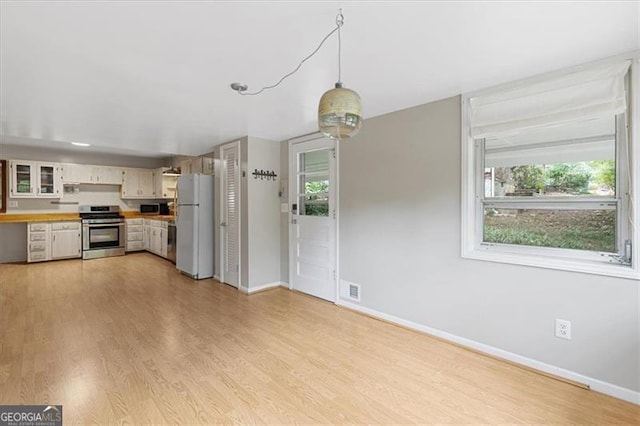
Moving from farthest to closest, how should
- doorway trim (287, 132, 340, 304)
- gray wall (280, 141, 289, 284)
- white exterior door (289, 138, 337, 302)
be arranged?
1. gray wall (280, 141, 289, 284)
2. white exterior door (289, 138, 337, 302)
3. doorway trim (287, 132, 340, 304)

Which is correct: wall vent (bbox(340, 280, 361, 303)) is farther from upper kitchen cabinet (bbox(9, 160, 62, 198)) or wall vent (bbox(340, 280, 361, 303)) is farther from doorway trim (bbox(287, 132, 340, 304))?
upper kitchen cabinet (bbox(9, 160, 62, 198))

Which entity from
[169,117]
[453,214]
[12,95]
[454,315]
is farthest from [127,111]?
[454,315]

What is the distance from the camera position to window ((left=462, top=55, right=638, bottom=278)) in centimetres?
197

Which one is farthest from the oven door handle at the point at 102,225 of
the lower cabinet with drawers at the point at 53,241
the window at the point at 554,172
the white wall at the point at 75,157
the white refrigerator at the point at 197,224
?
the window at the point at 554,172

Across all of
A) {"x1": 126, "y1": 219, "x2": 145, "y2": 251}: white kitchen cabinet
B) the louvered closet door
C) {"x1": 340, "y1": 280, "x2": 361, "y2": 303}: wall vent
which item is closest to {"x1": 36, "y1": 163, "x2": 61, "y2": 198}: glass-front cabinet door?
{"x1": 126, "y1": 219, "x2": 145, "y2": 251}: white kitchen cabinet

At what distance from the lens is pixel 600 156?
2068 millimetres

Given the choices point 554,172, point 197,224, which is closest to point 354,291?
point 554,172

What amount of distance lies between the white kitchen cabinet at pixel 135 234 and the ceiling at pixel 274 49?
4475 mm

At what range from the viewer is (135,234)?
716 cm

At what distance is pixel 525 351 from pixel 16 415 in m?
3.41

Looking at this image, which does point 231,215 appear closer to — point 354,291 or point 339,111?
point 354,291

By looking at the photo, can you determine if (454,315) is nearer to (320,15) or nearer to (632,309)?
(632,309)

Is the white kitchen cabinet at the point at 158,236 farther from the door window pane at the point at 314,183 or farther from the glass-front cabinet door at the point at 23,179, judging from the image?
the door window pane at the point at 314,183

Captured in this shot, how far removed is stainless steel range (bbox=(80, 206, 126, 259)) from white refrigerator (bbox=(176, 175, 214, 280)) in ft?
9.25
